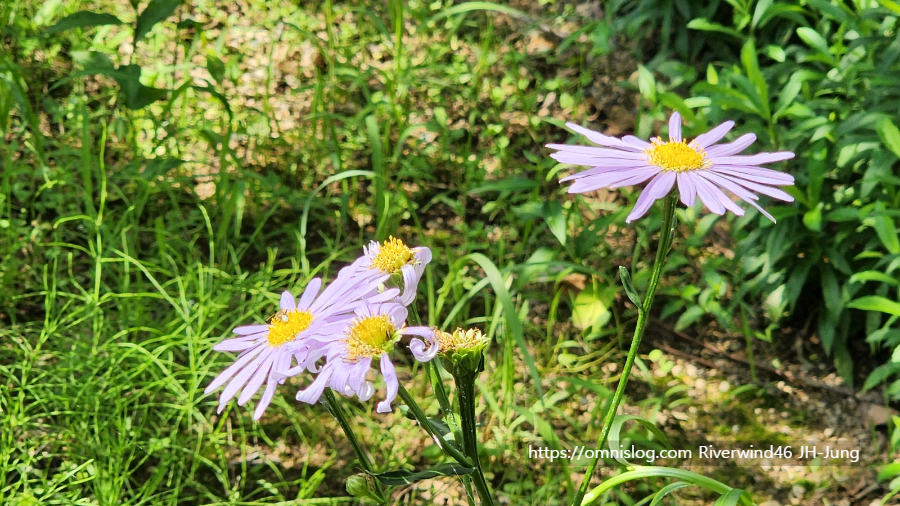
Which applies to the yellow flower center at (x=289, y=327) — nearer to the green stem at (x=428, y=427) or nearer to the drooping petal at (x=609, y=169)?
the green stem at (x=428, y=427)

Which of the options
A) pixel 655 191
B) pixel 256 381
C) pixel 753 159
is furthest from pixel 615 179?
pixel 256 381

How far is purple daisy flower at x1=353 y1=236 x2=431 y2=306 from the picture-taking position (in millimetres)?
884

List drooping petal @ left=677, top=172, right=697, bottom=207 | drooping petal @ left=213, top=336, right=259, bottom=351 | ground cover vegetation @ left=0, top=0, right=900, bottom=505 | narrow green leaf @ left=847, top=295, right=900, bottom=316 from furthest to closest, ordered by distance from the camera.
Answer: ground cover vegetation @ left=0, top=0, right=900, bottom=505, narrow green leaf @ left=847, top=295, right=900, bottom=316, drooping petal @ left=213, top=336, right=259, bottom=351, drooping petal @ left=677, top=172, right=697, bottom=207

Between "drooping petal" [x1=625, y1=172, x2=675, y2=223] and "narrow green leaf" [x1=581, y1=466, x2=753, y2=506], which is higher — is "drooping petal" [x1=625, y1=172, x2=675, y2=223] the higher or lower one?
the higher one

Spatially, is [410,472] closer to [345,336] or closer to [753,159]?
[345,336]

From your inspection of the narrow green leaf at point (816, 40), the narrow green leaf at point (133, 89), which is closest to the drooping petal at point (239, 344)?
the narrow green leaf at point (133, 89)

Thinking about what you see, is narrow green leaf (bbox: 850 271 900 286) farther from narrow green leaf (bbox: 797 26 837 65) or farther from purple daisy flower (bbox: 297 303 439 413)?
purple daisy flower (bbox: 297 303 439 413)

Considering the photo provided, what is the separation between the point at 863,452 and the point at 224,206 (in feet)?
5.30

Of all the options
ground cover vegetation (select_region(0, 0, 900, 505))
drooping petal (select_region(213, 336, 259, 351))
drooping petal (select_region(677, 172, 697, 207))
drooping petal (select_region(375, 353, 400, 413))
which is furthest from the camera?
ground cover vegetation (select_region(0, 0, 900, 505))

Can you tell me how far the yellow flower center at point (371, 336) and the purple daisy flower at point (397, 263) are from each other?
62mm

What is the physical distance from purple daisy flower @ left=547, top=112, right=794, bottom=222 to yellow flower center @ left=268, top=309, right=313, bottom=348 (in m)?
0.34

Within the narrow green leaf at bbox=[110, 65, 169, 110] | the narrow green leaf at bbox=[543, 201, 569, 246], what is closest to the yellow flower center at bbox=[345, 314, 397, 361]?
the narrow green leaf at bbox=[543, 201, 569, 246]

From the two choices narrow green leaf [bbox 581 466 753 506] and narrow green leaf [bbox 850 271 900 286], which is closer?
narrow green leaf [bbox 581 466 753 506]

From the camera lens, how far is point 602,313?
1.88 metres
